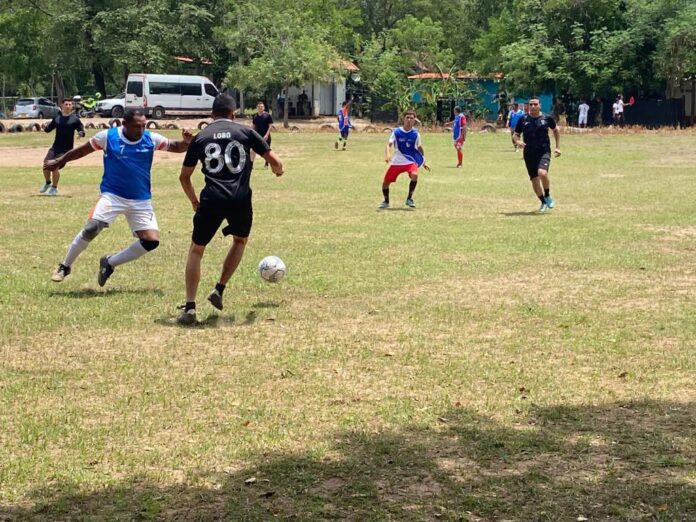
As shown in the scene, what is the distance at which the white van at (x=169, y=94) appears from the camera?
53562 millimetres

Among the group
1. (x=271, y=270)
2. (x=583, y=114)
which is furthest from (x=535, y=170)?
(x=583, y=114)

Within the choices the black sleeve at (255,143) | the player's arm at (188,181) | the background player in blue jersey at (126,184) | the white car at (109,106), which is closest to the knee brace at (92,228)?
the background player in blue jersey at (126,184)

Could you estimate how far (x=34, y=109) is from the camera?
58719 millimetres

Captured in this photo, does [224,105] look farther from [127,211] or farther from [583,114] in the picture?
[583,114]

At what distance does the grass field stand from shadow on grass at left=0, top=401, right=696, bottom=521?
0.05ft

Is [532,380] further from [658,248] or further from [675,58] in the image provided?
[675,58]

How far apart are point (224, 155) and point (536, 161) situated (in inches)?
362

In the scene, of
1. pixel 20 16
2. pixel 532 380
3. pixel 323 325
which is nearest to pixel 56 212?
pixel 323 325

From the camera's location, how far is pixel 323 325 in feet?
26.5

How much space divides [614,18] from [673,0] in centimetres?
439

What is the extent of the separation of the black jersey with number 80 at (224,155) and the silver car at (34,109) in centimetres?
5387

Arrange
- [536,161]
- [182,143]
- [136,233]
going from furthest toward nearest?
[536,161]
[136,233]
[182,143]

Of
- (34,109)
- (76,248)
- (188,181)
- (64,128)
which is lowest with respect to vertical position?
(76,248)

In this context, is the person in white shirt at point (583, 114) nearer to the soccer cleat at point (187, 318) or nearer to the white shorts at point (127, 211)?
the white shorts at point (127, 211)
